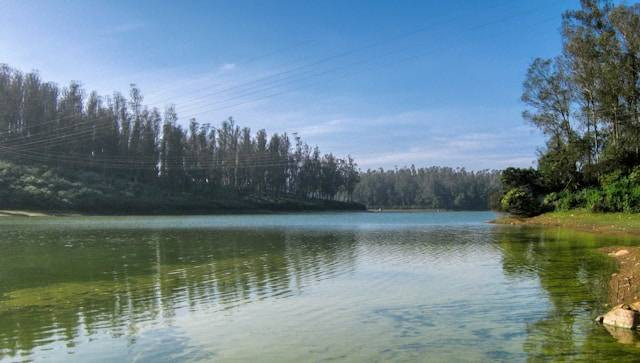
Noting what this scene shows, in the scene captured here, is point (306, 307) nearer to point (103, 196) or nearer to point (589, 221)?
point (589, 221)

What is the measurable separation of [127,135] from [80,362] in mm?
141174

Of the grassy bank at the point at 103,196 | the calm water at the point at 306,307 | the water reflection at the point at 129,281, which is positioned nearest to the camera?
the calm water at the point at 306,307

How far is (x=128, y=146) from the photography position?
14012 centimetres

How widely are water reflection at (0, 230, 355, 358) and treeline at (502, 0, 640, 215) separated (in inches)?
1246

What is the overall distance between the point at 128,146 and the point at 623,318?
14066 centimetres

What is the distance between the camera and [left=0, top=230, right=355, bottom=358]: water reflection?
12.1 m

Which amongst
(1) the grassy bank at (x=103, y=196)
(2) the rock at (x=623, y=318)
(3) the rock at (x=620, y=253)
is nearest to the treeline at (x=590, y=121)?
(3) the rock at (x=620, y=253)

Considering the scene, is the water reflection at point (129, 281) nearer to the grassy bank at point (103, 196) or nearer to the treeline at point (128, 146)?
the grassy bank at point (103, 196)

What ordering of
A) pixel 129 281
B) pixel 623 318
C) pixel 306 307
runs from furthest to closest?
1. pixel 129 281
2. pixel 306 307
3. pixel 623 318

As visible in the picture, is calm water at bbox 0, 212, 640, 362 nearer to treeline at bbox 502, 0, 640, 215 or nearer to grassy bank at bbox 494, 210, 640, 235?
grassy bank at bbox 494, 210, 640, 235

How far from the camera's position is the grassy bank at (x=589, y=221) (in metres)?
37.3

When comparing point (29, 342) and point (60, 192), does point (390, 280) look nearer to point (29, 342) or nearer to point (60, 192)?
point (29, 342)

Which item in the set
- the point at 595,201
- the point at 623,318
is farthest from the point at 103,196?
the point at 623,318

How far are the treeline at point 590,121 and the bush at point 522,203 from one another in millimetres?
101
